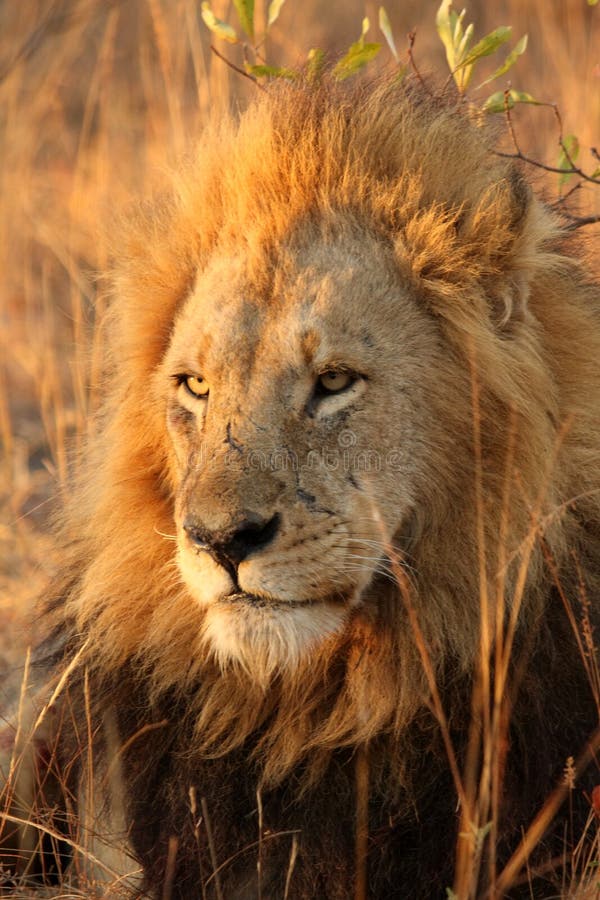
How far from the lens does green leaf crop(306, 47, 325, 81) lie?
3494 mm

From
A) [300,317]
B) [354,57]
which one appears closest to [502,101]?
[354,57]

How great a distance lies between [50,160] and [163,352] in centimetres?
862

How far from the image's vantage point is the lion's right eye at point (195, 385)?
317 cm

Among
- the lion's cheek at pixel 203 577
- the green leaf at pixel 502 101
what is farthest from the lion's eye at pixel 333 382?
the green leaf at pixel 502 101

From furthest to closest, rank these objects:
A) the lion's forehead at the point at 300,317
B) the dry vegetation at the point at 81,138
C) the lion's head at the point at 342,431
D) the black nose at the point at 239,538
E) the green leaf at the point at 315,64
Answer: the dry vegetation at the point at 81,138 → the green leaf at the point at 315,64 → the lion's forehead at the point at 300,317 → the lion's head at the point at 342,431 → the black nose at the point at 239,538

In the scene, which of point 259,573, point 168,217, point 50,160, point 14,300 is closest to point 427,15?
point 50,160

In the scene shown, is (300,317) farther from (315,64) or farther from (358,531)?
(315,64)

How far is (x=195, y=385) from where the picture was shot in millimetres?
3193

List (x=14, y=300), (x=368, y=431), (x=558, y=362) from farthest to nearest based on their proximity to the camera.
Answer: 1. (x=14, y=300)
2. (x=558, y=362)
3. (x=368, y=431)

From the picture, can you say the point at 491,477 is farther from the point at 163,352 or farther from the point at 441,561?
the point at 163,352

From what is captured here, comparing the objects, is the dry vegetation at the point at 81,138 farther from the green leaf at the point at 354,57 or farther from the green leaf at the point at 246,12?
the green leaf at the point at 354,57

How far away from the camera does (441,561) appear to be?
9.93 ft

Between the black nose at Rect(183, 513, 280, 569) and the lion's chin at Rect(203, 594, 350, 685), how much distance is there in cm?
10

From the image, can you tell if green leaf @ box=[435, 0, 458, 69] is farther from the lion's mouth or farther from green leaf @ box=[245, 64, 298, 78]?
the lion's mouth
